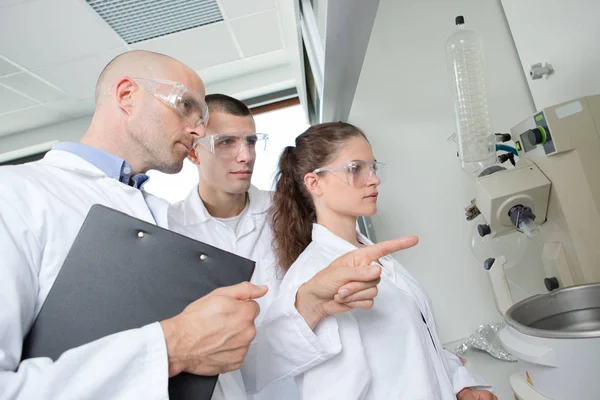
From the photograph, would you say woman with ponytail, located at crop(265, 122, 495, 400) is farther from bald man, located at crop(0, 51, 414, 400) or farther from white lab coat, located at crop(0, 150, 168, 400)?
white lab coat, located at crop(0, 150, 168, 400)

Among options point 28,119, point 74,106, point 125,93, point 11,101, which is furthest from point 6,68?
point 125,93

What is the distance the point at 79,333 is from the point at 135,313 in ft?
0.29

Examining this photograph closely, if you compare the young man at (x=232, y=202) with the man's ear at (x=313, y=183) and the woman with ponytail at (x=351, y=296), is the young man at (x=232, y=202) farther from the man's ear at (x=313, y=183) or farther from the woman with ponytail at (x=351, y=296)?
the man's ear at (x=313, y=183)

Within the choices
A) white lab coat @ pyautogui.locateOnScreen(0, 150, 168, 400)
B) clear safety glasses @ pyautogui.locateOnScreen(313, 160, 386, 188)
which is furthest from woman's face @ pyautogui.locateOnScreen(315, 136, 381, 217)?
white lab coat @ pyautogui.locateOnScreen(0, 150, 168, 400)

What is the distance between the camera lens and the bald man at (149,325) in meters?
0.57

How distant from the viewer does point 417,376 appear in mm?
898

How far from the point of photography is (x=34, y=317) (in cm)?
66

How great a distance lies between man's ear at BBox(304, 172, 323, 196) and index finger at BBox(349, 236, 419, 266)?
50 centimetres

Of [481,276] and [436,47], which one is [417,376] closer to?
[481,276]

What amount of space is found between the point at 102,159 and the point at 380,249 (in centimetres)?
72

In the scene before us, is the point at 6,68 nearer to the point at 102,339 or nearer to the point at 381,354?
the point at 102,339

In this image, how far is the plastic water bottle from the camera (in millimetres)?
1548

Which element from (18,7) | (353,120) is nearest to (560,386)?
(353,120)

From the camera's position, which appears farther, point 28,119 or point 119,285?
point 28,119
